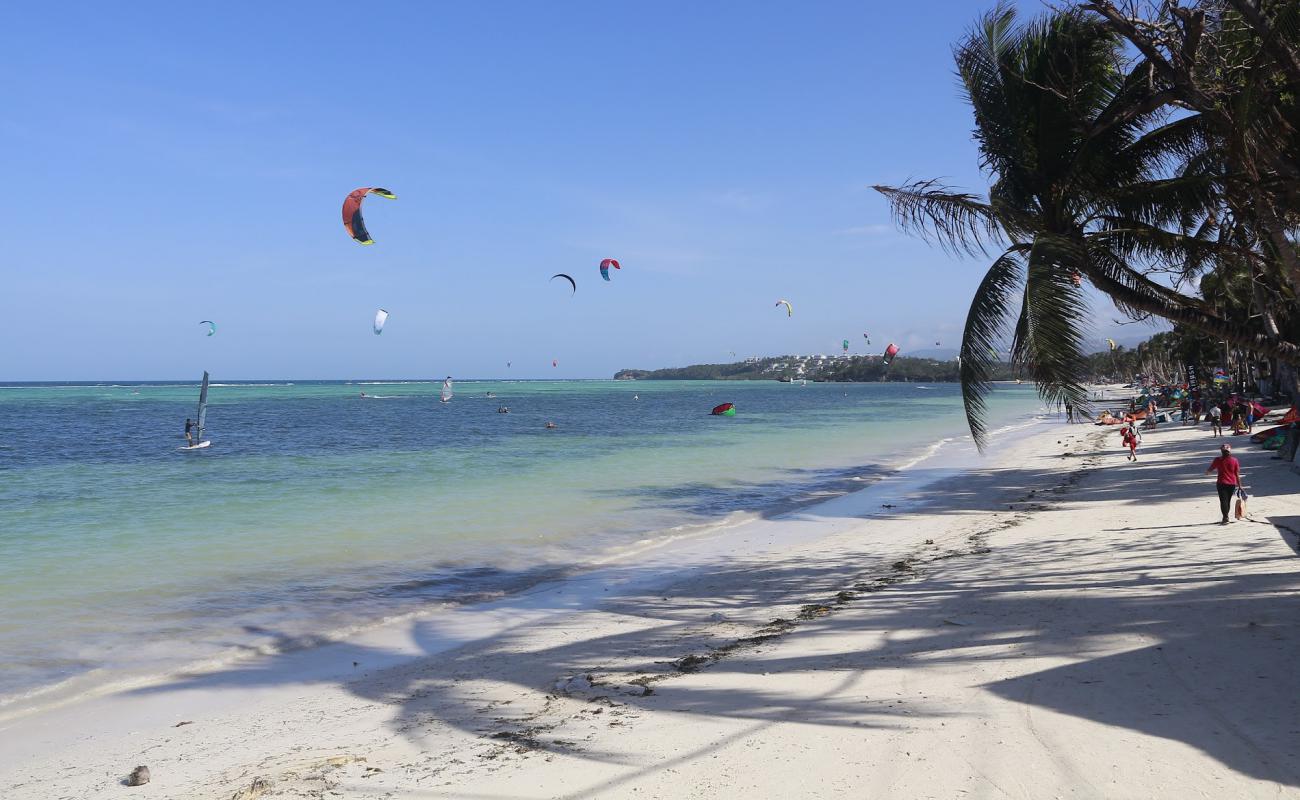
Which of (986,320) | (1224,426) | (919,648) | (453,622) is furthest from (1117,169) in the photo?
(1224,426)

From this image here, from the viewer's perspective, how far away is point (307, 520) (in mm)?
14258

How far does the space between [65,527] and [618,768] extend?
13.3 meters

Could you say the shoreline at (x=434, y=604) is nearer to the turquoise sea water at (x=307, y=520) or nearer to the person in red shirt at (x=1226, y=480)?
the turquoise sea water at (x=307, y=520)

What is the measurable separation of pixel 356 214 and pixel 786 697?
14987 millimetres

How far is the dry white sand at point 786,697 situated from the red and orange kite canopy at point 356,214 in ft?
34.4

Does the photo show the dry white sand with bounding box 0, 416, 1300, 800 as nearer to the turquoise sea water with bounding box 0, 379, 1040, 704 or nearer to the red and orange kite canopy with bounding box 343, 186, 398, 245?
the turquoise sea water with bounding box 0, 379, 1040, 704

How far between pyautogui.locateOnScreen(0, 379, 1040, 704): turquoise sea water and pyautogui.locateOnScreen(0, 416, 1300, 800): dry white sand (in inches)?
51.0

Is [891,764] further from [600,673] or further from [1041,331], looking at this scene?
[1041,331]

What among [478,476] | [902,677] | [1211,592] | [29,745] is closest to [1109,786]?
[902,677]

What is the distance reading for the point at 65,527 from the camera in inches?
530

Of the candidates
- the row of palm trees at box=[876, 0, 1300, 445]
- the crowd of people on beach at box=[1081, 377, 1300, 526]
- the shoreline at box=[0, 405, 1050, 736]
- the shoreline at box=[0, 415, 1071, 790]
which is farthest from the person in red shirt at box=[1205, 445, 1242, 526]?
the shoreline at box=[0, 405, 1050, 736]

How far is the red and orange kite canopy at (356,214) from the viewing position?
1678cm

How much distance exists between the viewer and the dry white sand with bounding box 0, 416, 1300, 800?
3852mm

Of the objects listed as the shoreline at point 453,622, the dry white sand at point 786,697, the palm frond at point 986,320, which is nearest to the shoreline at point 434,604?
the shoreline at point 453,622
